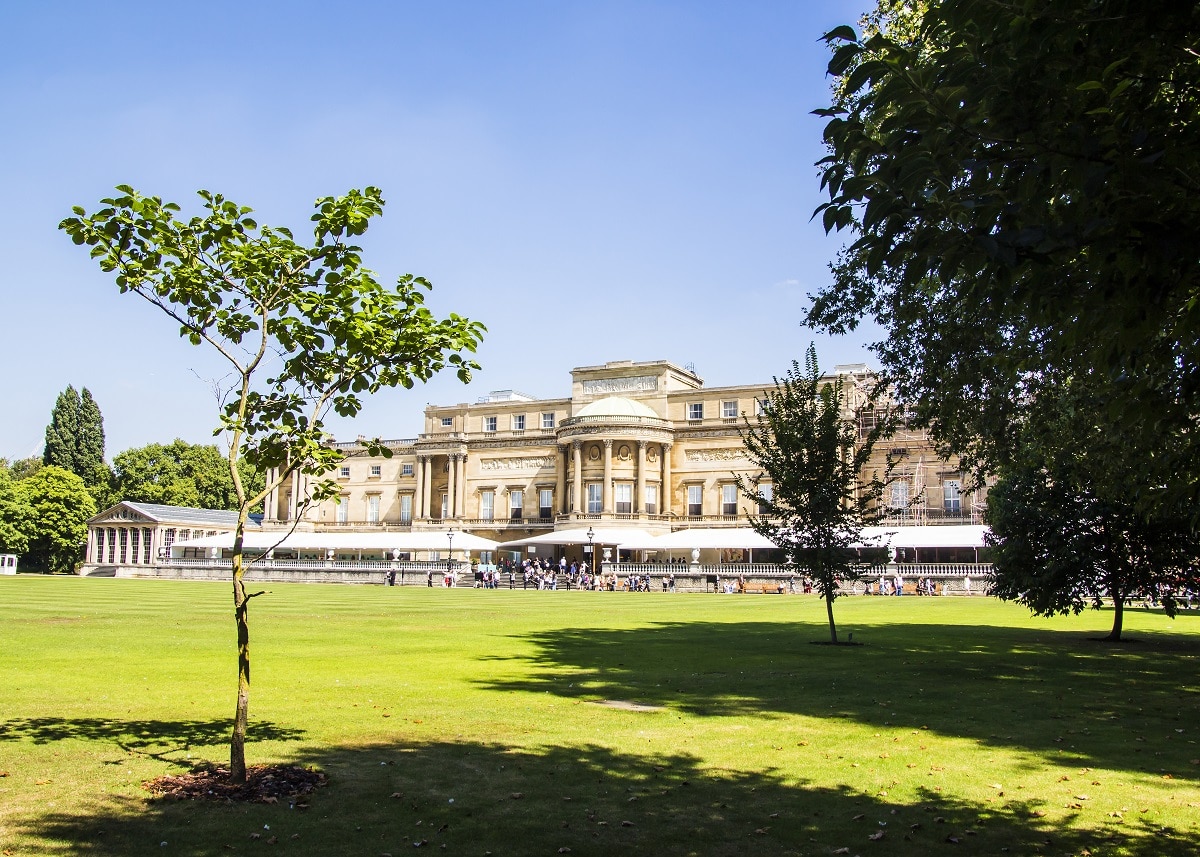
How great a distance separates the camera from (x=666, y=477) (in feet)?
267

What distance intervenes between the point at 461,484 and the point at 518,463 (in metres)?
5.65

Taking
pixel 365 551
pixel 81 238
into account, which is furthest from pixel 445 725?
pixel 365 551

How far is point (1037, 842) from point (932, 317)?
15.5m

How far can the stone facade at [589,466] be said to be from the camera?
78.8 metres

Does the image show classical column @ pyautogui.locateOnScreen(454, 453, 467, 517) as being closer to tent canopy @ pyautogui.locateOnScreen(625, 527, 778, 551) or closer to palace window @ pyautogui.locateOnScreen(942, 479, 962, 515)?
tent canopy @ pyautogui.locateOnScreen(625, 527, 778, 551)

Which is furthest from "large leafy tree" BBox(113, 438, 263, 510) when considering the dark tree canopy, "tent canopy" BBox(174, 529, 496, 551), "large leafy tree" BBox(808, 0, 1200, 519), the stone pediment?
"large leafy tree" BBox(808, 0, 1200, 519)

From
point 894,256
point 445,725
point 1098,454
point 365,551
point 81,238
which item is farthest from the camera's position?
point 365,551

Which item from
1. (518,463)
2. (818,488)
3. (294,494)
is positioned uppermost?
(518,463)

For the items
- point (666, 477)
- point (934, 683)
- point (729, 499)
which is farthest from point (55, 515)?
point (934, 683)

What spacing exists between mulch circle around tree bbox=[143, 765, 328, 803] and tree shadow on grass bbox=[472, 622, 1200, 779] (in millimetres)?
5431

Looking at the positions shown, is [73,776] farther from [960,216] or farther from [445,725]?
[960,216]

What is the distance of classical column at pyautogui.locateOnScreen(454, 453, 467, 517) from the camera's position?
88.6 m

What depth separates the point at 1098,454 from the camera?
1734cm

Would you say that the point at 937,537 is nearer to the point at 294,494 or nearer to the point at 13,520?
the point at 294,494
